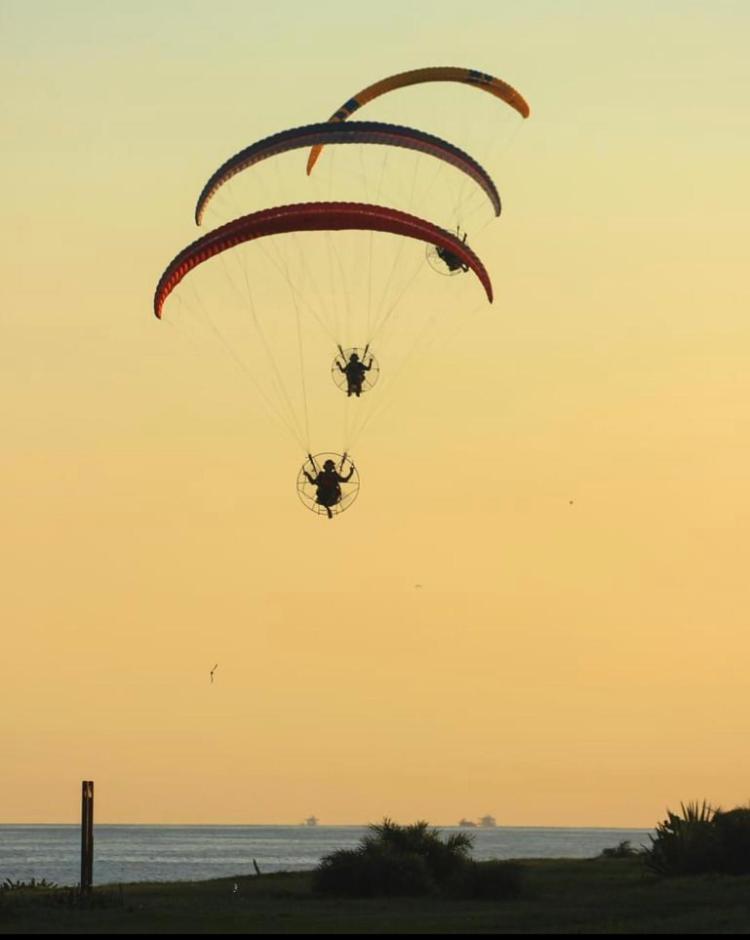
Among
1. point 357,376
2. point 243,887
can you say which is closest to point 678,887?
point 243,887

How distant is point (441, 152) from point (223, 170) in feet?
18.2

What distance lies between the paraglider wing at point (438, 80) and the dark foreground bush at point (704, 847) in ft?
63.6

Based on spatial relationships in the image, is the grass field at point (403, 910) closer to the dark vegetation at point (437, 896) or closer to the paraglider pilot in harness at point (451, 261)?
the dark vegetation at point (437, 896)

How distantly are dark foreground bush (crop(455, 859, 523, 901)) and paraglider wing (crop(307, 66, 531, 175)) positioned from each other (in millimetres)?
19505

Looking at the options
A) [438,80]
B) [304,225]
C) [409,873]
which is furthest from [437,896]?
[438,80]

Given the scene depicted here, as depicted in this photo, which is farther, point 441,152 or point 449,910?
point 441,152

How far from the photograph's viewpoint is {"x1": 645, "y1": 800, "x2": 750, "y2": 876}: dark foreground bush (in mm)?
45000

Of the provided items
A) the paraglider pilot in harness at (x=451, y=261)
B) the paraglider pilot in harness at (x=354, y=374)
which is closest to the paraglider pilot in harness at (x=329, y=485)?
the paraglider pilot in harness at (x=354, y=374)

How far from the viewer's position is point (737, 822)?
150ft

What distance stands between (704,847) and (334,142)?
1847 centimetres

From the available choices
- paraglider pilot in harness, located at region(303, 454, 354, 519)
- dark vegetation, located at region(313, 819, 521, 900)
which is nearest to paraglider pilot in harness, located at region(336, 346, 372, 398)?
paraglider pilot in harness, located at region(303, 454, 354, 519)

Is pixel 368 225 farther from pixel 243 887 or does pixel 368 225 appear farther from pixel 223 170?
pixel 243 887

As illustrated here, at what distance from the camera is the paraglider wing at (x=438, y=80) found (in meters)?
52.2

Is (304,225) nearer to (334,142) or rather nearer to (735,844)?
(334,142)
